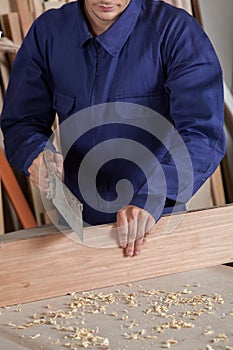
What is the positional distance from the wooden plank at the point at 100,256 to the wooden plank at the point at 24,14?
1866mm

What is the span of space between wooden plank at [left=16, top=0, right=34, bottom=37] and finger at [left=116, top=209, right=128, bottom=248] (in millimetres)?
2008

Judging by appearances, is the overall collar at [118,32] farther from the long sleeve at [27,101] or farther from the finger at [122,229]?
the finger at [122,229]

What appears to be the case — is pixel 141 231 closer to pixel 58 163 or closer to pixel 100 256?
pixel 100 256

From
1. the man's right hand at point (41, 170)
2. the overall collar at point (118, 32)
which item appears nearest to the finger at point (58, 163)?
the man's right hand at point (41, 170)

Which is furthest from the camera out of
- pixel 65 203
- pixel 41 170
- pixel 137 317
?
pixel 41 170

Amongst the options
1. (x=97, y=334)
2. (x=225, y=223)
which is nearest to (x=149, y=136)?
(x=225, y=223)

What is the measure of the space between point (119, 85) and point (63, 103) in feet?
0.63

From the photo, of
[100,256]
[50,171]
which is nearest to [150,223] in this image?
[100,256]

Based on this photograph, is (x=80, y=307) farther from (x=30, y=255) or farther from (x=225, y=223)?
(x=225, y=223)

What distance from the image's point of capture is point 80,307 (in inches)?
63.3

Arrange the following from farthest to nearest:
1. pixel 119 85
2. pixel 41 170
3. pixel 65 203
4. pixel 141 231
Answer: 1. pixel 119 85
2. pixel 41 170
3. pixel 141 231
4. pixel 65 203

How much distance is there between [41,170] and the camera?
185 centimetres

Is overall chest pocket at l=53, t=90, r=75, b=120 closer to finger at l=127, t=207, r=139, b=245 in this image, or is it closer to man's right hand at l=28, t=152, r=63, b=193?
man's right hand at l=28, t=152, r=63, b=193

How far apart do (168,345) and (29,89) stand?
3.21 ft
